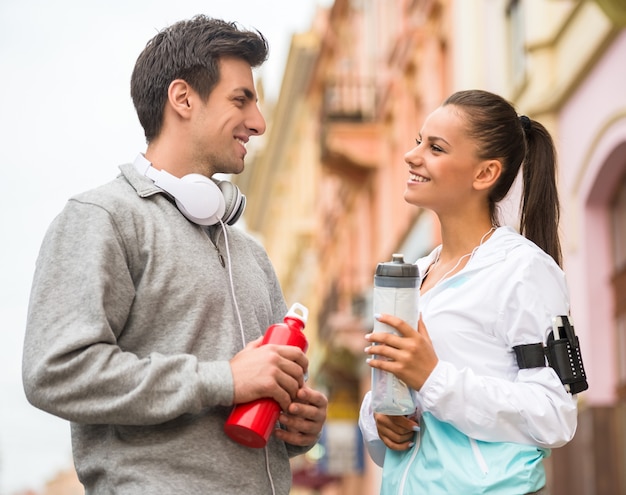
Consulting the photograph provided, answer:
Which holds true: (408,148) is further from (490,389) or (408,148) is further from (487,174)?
(490,389)

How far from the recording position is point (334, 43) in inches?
1286

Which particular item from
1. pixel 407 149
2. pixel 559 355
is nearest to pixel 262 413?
pixel 559 355

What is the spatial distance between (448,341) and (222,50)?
110 cm

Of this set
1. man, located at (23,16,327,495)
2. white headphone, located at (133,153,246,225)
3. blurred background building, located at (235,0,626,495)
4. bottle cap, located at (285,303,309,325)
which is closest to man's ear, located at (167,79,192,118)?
man, located at (23,16,327,495)

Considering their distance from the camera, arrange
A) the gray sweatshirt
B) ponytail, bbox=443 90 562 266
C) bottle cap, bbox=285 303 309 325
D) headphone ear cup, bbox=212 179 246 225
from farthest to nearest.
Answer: ponytail, bbox=443 90 562 266, headphone ear cup, bbox=212 179 246 225, bottle cap, bbox=285 303 309 325, the gray sweatshirt

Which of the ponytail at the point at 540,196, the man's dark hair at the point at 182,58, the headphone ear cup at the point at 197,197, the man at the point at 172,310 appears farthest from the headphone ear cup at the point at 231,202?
the ponytail at the point at 540,196

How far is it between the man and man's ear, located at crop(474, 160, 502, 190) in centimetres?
70

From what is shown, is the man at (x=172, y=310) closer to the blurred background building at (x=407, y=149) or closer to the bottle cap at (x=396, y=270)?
the bottle cap at (x=396, y=270)

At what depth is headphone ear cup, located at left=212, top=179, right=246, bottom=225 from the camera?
3.90m

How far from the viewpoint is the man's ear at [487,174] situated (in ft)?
13.1

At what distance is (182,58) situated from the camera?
3799 mm

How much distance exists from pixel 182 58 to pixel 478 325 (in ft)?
3.89

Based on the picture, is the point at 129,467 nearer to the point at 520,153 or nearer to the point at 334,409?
the point at 520,153

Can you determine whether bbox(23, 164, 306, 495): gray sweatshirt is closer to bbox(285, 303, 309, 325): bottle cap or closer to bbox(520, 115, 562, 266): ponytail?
bbox(285, 303, 309, 325): bottle cap
